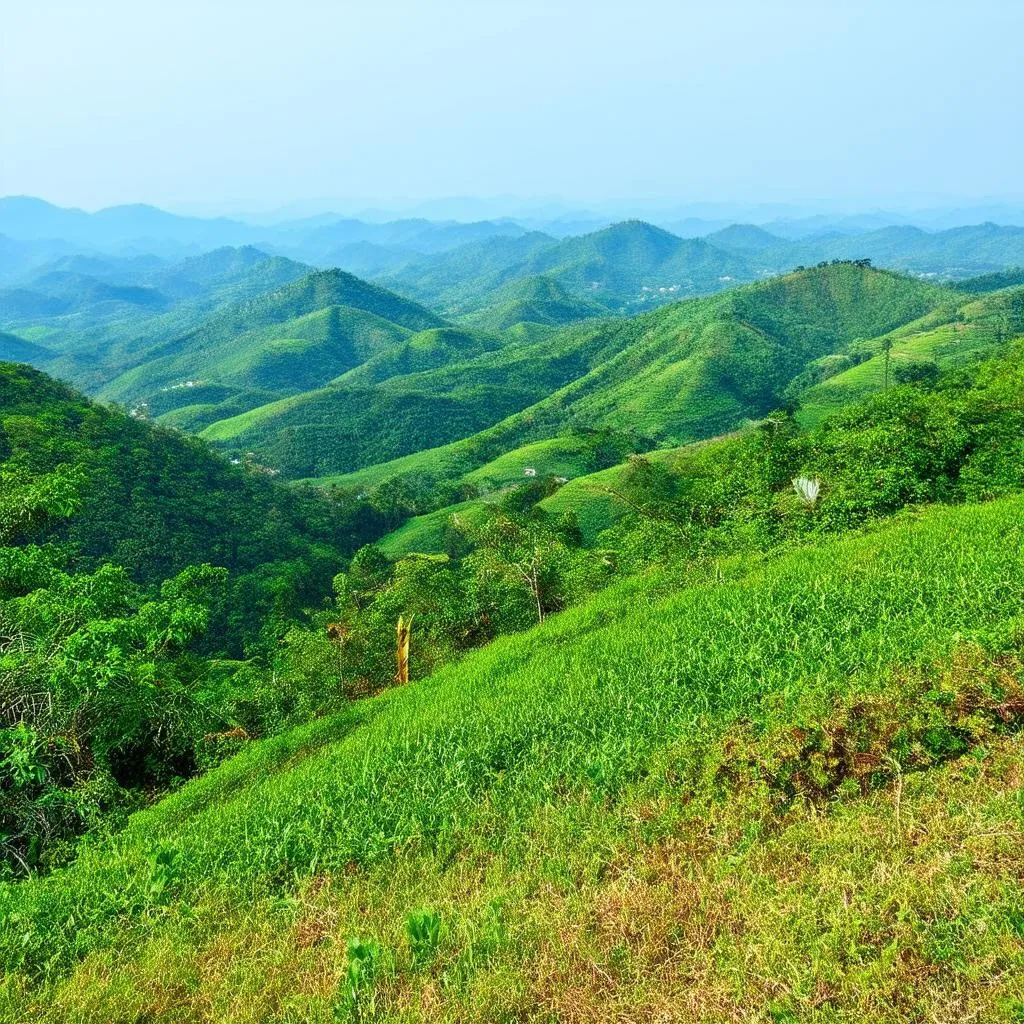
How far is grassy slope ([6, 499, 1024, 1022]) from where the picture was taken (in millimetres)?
3664

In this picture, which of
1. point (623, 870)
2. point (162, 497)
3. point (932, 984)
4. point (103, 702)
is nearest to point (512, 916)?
point (623, 870)

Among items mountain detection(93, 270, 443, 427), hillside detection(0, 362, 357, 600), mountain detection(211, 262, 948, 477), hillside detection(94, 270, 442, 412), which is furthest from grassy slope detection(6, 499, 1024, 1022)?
hillside detection(94, 270, 442, 412)

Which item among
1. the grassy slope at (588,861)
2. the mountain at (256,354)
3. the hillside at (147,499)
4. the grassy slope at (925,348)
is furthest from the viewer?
the mountain at (256,354)

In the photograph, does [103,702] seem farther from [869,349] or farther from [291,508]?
[869,349]

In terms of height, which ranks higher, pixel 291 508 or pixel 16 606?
pixel 16 606

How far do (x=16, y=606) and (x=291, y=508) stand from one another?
176 feet

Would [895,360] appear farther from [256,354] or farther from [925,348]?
[256,354]

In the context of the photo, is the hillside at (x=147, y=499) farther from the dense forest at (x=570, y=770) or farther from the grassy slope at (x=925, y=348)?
the grassy slope at (x=925, y=348)

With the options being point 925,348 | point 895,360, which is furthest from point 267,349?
point 925,348

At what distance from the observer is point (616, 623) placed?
1014cm

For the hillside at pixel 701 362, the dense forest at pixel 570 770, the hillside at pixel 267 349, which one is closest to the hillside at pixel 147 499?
the dense forest at pixel 570 770

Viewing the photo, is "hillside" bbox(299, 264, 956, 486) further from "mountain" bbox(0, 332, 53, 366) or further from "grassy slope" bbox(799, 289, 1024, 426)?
"mountain" bbox(0, 332, 53, 366)

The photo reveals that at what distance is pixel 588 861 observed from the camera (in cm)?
493

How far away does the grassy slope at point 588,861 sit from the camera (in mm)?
3664
